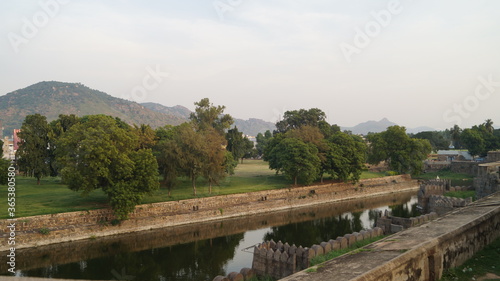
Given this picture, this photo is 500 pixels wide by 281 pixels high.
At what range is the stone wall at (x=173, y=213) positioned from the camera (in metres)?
25.1

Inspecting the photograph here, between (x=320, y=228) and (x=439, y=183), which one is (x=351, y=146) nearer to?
(x=439, y=183)

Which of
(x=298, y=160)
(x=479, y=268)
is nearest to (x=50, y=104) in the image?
(x=298, y=160)

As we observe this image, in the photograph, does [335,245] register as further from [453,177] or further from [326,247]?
[453,177]

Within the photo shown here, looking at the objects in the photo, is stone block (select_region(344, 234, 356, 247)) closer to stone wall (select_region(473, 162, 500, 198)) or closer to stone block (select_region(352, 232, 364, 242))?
stone block (select_region(352, 232, 364, 242))

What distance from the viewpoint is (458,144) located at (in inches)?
4776

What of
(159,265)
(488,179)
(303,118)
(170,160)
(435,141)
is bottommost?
(159,265)

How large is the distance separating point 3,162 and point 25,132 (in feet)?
23.2

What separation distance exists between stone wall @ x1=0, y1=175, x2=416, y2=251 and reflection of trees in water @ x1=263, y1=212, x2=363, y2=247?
624 centimetres

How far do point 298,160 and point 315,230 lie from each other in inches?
500

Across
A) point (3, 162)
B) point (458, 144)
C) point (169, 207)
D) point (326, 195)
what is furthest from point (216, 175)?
point (458, 144)

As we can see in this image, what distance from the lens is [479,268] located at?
13781mm

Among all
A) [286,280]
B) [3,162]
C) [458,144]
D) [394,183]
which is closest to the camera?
[286,280]

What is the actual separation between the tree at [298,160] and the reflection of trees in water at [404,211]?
10.1 m

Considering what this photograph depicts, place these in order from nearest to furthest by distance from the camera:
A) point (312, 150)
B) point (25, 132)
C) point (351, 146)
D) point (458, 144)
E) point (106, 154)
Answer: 1. point (106, 154)
2. point (25, 132)
3. point (312, 150)
4. point (351, 146)
5. point (458, 144)
